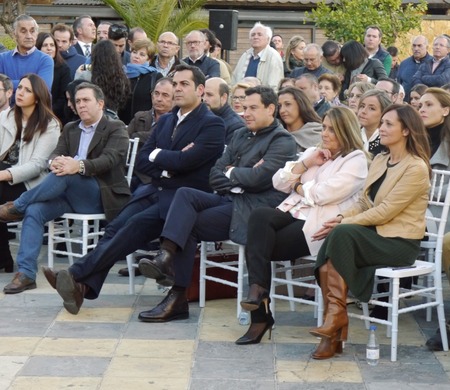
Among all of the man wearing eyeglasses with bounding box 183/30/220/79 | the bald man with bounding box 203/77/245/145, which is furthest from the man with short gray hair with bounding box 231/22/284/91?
the bald man with bounding box 203/77/245/145

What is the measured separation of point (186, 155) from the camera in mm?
7242

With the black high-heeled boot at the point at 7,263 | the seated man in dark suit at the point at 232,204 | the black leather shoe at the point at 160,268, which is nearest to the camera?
the black leather shoe at the point at 160,268

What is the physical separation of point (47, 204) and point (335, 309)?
278 cm

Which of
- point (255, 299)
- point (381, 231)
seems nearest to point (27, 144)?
point (255, 299)

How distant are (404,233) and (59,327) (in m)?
2.26

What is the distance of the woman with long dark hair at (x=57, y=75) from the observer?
10.1 m

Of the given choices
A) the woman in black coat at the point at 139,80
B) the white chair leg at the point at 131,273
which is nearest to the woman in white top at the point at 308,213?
the white chair leg at the point at 131,273

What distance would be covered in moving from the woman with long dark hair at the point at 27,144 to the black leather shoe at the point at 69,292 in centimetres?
148

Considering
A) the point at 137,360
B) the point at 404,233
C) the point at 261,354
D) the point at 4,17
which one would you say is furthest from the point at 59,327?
the point at 4,17

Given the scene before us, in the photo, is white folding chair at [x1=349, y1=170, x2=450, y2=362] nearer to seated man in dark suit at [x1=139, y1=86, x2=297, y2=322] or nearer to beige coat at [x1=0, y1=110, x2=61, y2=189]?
seated man in dark suit at [x1=139, y1=86, x2=297, y2=322]

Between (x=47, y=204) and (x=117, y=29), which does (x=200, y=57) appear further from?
(x=47, y=204)

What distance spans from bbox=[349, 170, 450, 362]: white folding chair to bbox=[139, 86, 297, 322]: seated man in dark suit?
986 millimetres

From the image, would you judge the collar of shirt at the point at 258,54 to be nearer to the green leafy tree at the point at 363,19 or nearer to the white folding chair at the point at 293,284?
the white folding chair at the point at 293,284

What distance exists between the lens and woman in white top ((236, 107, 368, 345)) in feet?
21.0
